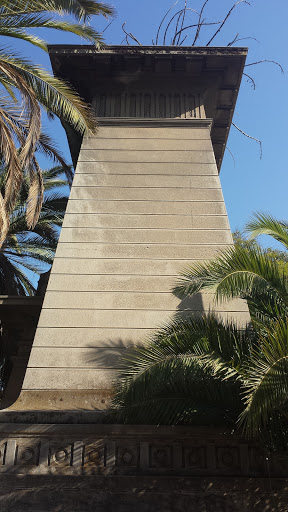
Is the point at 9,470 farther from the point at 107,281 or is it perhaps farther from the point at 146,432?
the point at 107,281

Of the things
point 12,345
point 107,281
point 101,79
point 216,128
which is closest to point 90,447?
point 107,281

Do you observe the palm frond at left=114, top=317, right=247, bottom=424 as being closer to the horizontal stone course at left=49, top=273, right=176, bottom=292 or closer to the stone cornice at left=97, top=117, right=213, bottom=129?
the horizontal stone course at left=49, top=273, right=176, bottom=292

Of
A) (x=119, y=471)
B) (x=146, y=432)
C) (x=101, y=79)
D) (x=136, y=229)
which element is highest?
(x=101, y=79)

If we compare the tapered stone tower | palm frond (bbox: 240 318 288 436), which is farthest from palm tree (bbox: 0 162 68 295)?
palm frond (bbox: 240 318 288 436)

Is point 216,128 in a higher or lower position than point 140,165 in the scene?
higher

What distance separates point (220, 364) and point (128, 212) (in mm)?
4903

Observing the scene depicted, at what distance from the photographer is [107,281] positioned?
29.8ft

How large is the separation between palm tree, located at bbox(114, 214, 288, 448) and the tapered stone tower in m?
1.45

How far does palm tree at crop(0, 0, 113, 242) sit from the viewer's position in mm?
9055

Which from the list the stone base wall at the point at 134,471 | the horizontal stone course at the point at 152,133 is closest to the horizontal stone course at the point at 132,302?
the stone base wall at the point at 134,471

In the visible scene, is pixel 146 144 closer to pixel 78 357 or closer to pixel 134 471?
pixel 78 357

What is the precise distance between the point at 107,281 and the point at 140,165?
9.94 feet

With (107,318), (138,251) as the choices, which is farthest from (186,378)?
(138,251)

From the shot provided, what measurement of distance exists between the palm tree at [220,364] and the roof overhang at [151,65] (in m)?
6.72
